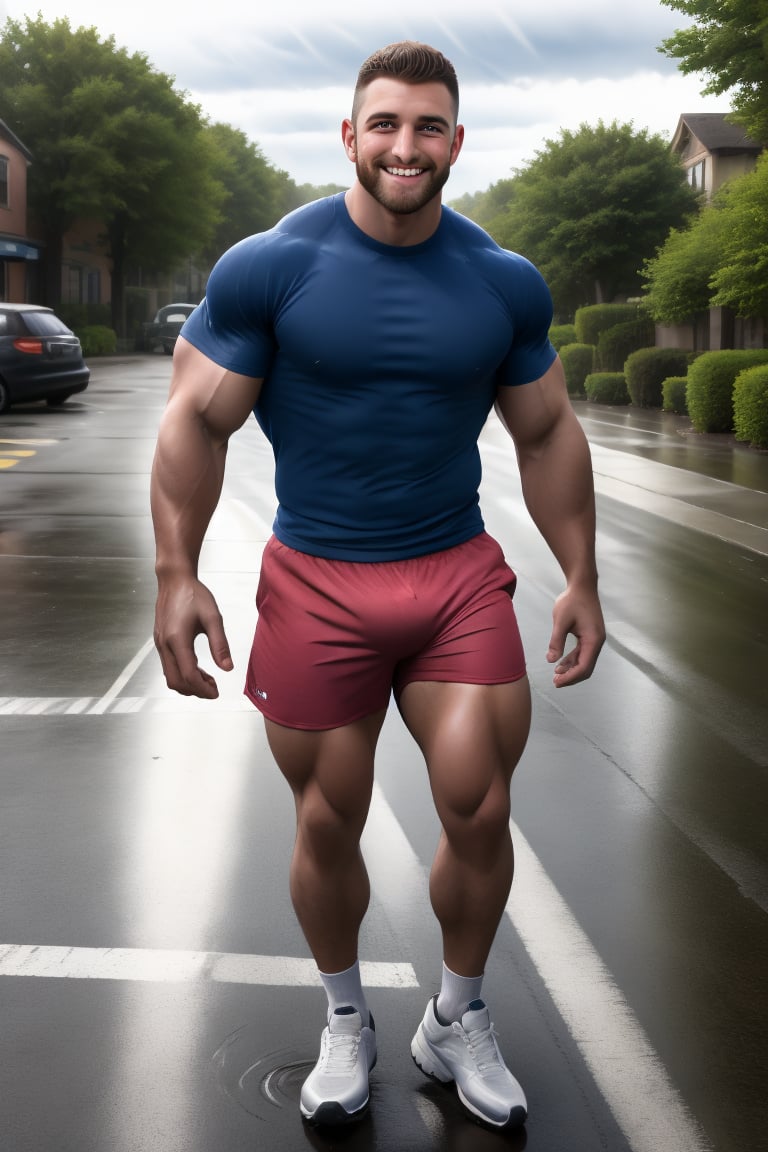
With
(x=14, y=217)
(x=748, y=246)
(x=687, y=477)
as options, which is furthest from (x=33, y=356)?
(x=14, y=217)

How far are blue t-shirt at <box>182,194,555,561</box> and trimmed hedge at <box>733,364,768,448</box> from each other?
17.2 metres

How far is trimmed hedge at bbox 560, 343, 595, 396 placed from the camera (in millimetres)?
34906

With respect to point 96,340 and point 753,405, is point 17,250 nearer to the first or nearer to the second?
point 96,340

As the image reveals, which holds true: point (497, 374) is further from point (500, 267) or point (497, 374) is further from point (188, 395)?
point (188, 395)

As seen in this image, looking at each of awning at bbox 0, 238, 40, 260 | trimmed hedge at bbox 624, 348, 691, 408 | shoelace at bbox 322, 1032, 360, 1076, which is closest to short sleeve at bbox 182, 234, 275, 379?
Answer: shoelace at bbox 322, 1032, 360, 1076

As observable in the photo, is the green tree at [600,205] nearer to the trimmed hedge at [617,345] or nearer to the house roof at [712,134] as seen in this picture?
the house roof at [712,134]

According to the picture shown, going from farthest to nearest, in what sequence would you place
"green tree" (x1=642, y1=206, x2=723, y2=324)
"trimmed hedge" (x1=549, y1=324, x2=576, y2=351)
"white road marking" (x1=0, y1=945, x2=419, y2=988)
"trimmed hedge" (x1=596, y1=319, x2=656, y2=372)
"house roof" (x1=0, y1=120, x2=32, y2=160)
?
1. "house roof" (x1=0, y1=120, x2=32, y2=160)
2. "trimmed hedge" (x1=549, y1=324, x2=576, y2=351)
3. "trimmed hedge" (x1=596, y1=319, x2=656, y2=372)
4. "green tree" (x1=642, y1=206, x2=723, y2=324)
5. "white road marking" (x1=0, y1=945, x2=419, y2=988)

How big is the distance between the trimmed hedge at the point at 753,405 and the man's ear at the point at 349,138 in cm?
1726

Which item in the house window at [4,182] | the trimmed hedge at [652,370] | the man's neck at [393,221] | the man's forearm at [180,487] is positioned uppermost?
the house window at [4,182]

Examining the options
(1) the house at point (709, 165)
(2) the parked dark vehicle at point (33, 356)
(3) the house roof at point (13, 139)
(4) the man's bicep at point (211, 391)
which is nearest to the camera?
(4) the man's bicep at point (211, 391)

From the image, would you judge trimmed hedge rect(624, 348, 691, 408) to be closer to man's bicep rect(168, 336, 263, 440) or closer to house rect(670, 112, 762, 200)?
house rect(670, 112, 762, 200)

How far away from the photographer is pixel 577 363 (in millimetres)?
35000

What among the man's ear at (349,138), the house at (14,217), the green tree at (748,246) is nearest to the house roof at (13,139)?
the house at (14,217)

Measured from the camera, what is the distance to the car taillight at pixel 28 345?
23.6 meters
